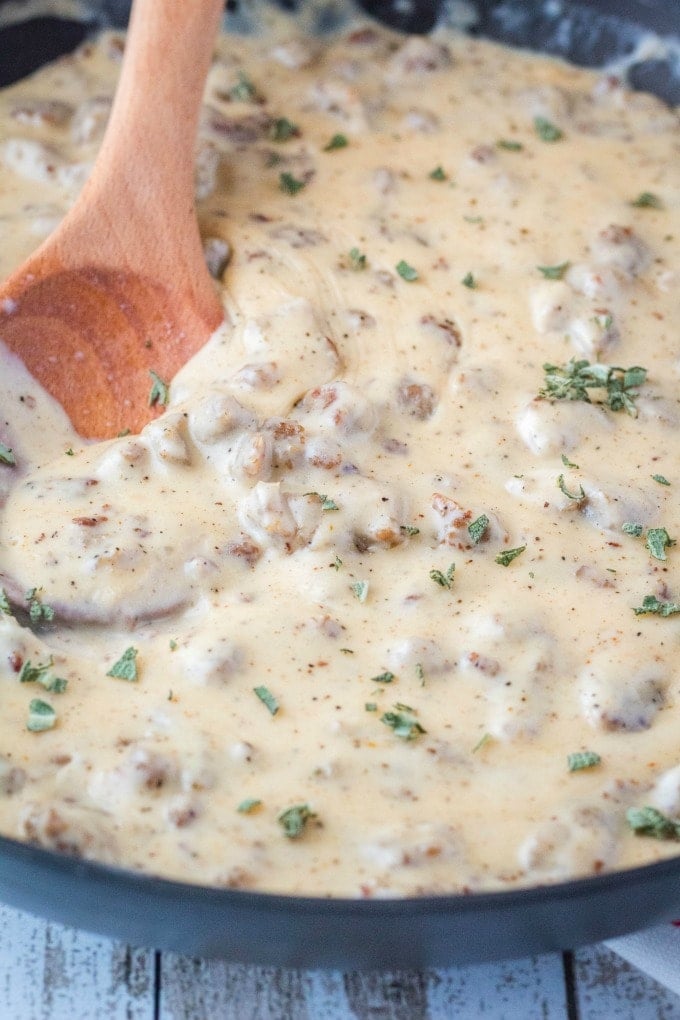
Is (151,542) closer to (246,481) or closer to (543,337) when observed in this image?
(246,481)

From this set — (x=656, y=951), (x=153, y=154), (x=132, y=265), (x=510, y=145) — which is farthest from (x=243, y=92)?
(x=656, y=951)

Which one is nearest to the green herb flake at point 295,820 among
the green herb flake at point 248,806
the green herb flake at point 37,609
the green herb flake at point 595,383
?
the green herb flake at point 248,806

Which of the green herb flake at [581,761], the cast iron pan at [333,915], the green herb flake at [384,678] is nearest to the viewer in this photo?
the cast iron pan at [333,915]

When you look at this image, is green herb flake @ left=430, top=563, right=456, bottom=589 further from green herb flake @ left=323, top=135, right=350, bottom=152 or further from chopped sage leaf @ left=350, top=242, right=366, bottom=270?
green herb flake @ left=323, top=135, right=350, bottom=152

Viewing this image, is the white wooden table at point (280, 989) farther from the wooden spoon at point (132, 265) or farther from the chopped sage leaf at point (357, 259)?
the chopped sage leaf at point (357, 259)

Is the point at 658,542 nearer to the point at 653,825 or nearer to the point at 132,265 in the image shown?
the point at 653,825

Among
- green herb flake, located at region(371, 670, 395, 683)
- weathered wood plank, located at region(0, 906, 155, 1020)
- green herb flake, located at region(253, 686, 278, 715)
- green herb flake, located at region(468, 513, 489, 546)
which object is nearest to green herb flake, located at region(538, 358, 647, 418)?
green herb flake, located at region(468, 513, 489, 546)
